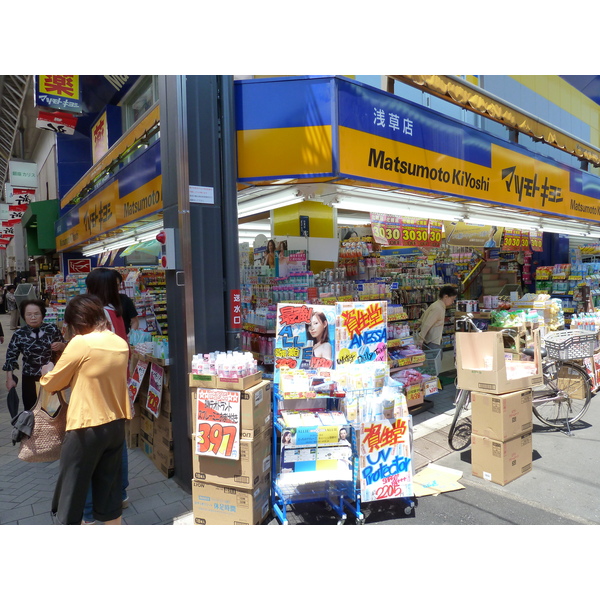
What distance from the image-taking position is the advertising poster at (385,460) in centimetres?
338

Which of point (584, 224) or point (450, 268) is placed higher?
point (584, 224)

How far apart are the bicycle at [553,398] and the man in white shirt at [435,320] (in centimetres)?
99

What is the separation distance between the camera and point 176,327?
409 centimetres

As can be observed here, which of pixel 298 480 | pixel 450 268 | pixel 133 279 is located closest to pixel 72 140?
pixel 133 279

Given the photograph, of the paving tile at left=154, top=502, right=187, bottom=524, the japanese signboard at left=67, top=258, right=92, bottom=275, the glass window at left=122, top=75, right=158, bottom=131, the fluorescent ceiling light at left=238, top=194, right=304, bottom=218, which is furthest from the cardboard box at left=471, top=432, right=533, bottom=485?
the japanese signboard at left=67, top=258, right=92, bottom=275

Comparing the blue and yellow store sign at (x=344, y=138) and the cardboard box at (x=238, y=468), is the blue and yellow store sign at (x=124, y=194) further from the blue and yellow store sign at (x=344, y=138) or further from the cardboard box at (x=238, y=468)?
the cardboard box at (x=238, y=468)

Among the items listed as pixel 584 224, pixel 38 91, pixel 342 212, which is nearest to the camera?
pixel 38 91

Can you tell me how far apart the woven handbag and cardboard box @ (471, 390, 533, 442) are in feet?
11.7

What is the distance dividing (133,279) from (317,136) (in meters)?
4.81

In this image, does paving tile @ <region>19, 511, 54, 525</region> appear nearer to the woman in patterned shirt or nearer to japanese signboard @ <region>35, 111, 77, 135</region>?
the woman in patterned shirt

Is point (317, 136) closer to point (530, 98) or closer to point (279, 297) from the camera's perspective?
point (279, 297)

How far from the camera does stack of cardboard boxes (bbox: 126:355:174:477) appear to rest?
13.9ft

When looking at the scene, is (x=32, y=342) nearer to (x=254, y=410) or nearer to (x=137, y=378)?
(x=137, y=378)

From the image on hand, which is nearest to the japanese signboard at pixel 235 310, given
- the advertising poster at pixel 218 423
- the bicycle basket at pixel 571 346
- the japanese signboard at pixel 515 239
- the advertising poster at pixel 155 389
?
the advertising poster at pixel 155 389
